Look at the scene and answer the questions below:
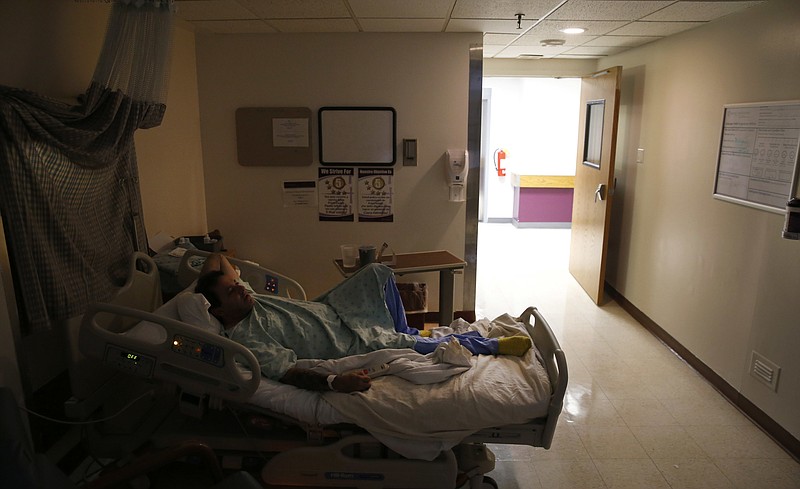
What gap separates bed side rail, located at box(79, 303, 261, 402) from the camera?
1815 mm

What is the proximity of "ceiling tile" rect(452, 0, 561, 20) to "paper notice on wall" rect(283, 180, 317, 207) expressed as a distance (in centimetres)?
152

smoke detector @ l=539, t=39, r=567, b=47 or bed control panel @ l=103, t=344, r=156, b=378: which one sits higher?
smoke detector @ l=539, t=39, r=567, b=47

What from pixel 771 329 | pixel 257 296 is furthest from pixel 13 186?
pixel 771 329

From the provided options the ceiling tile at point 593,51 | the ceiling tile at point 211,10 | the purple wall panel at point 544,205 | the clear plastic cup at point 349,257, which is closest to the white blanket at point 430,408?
the clear plastic cup at point 349,257

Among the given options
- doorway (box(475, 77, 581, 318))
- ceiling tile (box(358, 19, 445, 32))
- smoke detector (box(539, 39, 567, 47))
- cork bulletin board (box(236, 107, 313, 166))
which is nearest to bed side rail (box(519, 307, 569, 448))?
ceiling tile (box(358, 19, 445, 32))

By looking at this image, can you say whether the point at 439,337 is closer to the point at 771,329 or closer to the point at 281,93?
the point at 771,329

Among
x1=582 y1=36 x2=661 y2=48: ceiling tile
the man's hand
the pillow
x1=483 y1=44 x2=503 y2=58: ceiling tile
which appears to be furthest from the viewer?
x1=483 y1=44 x2=503 y2=58: ceiling tile

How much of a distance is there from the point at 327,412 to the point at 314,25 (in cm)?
249

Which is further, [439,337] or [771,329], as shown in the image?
[771,329]

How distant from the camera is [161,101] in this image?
2340 mm

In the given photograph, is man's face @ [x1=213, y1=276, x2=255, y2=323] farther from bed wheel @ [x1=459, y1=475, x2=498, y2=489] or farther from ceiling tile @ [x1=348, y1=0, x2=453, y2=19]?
ceiling tile @ [x1=348, y1=0, x2=453, y2=19]

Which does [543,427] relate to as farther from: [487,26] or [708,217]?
[487,26]

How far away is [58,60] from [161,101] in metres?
0.45

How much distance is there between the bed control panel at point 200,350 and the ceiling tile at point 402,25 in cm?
227
